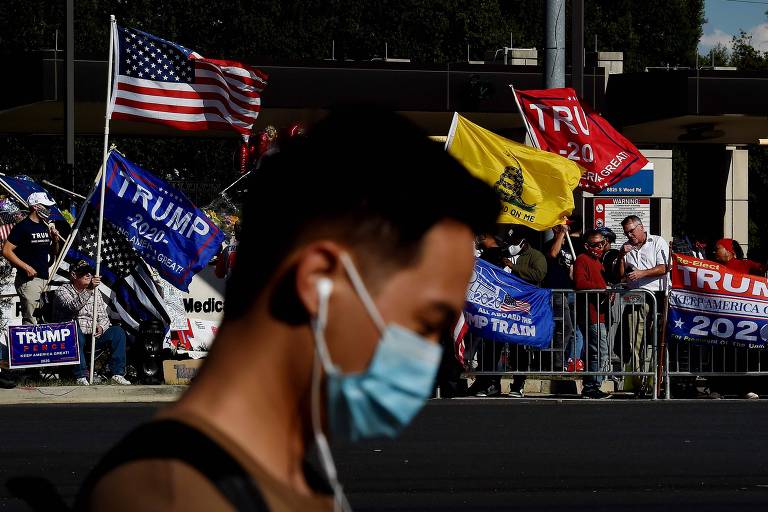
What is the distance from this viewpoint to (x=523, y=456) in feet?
31.8

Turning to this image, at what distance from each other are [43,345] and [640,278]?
6346 millimetres

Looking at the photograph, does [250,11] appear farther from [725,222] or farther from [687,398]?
[687,398]

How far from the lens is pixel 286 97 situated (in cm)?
2511

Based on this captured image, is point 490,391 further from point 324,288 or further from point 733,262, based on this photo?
point 324,288

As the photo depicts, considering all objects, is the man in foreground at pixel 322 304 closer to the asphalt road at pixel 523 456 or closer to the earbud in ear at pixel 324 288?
the earbud in ear at pixel 324 288

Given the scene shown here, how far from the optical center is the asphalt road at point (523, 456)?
805cm

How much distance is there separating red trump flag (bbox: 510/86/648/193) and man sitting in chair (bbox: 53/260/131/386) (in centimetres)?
541

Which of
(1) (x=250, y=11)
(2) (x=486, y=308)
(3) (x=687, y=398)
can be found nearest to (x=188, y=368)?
(2) (x=486, y=308)

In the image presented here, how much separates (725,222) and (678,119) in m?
5.80

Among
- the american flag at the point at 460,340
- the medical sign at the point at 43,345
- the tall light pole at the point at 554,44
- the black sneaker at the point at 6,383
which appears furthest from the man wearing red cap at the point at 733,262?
the black sneaker at the point at 6,383

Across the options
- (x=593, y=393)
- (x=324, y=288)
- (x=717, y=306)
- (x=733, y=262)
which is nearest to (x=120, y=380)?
(x=593, y=393)

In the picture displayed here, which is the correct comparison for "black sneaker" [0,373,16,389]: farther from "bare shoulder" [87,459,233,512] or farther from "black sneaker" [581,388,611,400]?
"bare shoulder" [87,459,233,512]

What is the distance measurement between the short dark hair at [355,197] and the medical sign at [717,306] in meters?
13.7

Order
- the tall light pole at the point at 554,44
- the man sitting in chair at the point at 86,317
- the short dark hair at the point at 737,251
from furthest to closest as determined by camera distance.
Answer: the tall light pole at the point at 554,44
the short dark hair at the point at 737,251
the man sitting in chair at the point at 86,317
